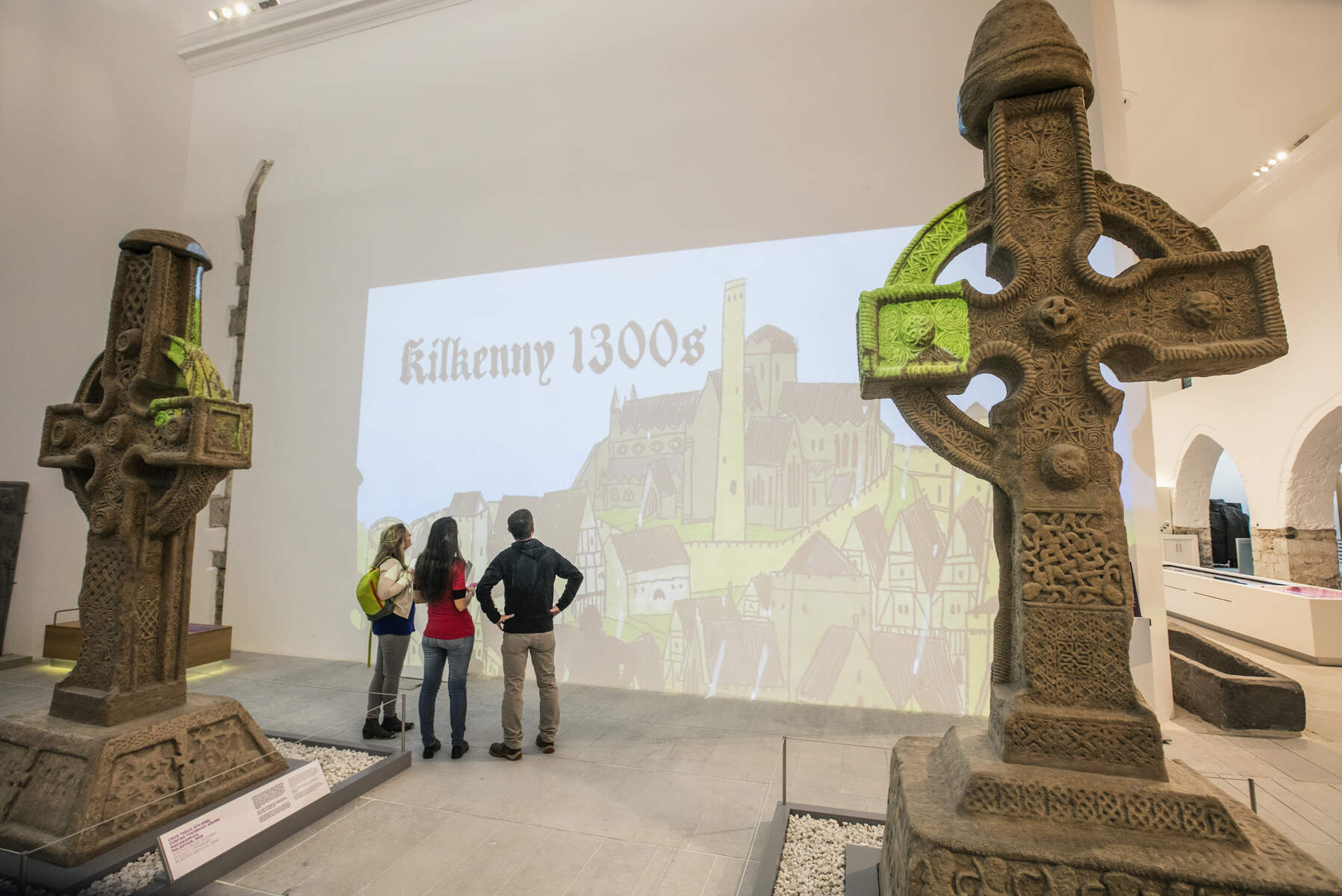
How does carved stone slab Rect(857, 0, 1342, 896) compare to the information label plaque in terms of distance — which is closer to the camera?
carved stone slab Rect(857, 0, 1342, 896)

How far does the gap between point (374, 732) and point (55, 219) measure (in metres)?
5.38

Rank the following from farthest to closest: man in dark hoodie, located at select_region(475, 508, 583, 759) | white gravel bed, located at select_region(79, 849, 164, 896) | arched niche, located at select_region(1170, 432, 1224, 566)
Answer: arched niche, located at select_region(1170, 432, 1224, 566)
man in dark hoodie, located at select_region(475, 508, 583, 759)
white gravel bed, located at select_region(79, 849, 164, 896)

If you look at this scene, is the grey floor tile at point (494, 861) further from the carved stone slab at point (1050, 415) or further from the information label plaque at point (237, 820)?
the carved stone slab at point (1050, 415)

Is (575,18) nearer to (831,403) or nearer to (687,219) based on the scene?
(687,219)

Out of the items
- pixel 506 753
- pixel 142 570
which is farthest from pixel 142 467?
pixel 506 753

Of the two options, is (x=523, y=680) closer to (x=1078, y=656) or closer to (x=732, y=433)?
(x=732, y=433)

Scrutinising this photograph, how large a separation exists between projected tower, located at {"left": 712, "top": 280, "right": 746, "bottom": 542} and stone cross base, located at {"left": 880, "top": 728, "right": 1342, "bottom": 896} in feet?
9.79

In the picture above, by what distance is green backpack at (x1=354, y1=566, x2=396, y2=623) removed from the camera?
11.2 ft

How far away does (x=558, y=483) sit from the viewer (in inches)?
193

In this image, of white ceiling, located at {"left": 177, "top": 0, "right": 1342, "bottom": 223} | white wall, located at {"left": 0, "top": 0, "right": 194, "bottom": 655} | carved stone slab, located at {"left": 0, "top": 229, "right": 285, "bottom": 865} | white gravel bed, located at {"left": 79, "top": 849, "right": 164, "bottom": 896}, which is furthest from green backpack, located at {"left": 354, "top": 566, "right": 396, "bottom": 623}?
white ceiling, located at {"left": 177, "top": 0, "right": 1342, "bottom": 223}

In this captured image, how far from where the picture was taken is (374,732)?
3.50 meters

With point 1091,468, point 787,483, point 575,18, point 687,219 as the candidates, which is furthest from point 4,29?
point 1091,468

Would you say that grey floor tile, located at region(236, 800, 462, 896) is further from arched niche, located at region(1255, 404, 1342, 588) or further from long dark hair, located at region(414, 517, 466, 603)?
arched niche, located at region(1255, 404, 1342, 588)

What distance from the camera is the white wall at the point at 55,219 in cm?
519
